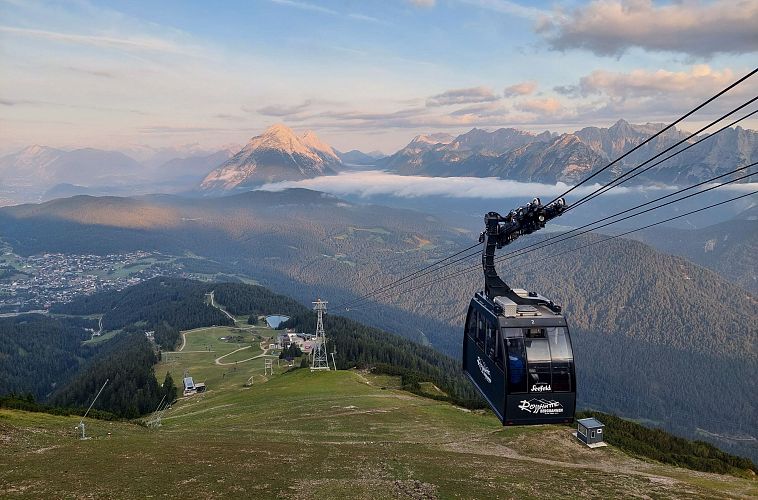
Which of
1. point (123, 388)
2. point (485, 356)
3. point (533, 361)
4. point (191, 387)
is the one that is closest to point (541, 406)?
point (533, 361)

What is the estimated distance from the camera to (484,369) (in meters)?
34.4

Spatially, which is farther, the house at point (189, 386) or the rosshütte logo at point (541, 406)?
the house at point (189, 386)

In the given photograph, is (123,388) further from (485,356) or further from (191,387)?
(485,356)

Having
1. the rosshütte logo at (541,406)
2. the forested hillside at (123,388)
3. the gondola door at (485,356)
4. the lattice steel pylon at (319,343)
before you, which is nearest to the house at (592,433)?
the gondola door at (485,356)

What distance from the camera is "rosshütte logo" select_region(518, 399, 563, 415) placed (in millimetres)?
29766

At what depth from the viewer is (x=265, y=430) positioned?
178ft

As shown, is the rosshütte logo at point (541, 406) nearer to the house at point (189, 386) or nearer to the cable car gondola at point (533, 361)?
the cable car gondola at point (533, 361)

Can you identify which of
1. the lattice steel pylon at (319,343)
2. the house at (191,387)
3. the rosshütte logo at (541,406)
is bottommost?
the house at (191,387)

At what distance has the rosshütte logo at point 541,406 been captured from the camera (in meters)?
29.8

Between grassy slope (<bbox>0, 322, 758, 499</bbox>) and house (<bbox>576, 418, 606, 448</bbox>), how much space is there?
1223 millimetres

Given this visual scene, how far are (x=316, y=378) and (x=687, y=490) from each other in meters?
72.9

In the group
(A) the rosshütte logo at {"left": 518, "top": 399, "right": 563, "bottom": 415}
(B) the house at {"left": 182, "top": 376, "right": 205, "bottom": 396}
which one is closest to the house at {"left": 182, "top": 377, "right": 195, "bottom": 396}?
(B) the house at {"left": 182, "top": 376, "right": 205, "bottom": 396}

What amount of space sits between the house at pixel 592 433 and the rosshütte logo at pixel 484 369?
2664 cm

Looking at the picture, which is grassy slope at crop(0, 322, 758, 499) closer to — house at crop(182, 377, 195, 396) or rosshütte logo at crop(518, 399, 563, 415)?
rosshütte logo at crop(518, 399, 563, 415)
